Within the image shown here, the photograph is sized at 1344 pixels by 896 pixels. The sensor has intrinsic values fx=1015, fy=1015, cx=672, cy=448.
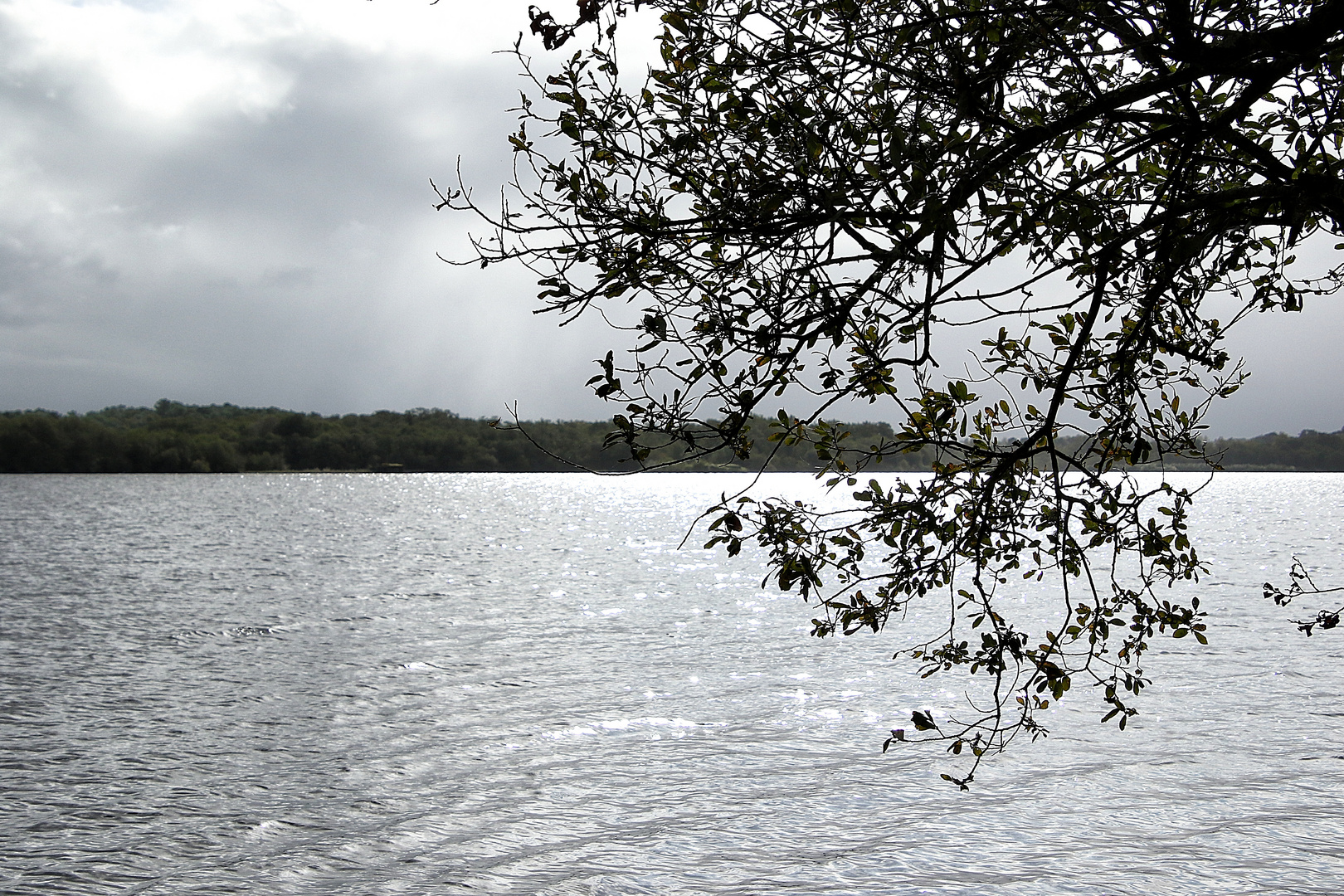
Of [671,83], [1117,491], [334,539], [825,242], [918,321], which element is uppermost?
[671,83]

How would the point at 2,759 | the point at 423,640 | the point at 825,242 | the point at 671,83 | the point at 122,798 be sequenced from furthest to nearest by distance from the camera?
the point at 423,640, the point at 2,759, the point at 122,798, the point at 671,83, the point at 825,242

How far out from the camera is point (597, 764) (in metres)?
19.8

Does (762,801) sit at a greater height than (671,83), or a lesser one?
lesser

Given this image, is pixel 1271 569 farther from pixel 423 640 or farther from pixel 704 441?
pixel 704 441

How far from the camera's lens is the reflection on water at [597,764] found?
14.9 meters

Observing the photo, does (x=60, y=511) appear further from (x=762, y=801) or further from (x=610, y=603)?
(x=762, y=801)

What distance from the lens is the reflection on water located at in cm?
1490

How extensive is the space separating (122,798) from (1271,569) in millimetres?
65052

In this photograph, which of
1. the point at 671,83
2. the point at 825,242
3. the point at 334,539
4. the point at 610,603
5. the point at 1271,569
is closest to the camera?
the point at 825,242

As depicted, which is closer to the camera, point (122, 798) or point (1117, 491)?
point (1117, 491)

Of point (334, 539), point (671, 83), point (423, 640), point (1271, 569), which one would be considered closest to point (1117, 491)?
point (671, 83)

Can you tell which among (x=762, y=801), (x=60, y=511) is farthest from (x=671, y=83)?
(x=60, y=511)

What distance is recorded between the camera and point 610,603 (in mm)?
45219

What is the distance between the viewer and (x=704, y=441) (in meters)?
6.50
